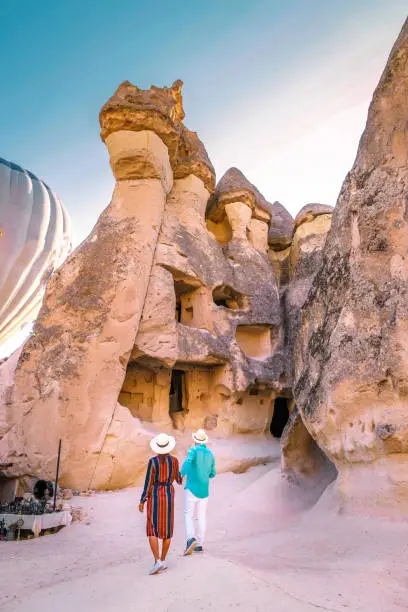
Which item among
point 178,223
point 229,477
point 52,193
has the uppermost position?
point 52,193

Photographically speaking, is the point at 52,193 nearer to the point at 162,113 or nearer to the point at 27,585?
the point at 162,113

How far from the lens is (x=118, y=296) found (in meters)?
7.84

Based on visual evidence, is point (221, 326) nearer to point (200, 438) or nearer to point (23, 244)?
point (200, 438)

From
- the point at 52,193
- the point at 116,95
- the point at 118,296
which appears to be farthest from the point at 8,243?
the point at 118,296

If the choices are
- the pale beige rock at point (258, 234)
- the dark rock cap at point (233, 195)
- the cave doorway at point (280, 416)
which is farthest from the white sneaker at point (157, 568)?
the dark rock cap at point (233, 195)

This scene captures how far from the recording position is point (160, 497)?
2.99m

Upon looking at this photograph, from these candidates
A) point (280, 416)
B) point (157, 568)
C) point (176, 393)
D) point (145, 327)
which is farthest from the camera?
point (280, 416)

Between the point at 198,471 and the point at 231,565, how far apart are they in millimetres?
912

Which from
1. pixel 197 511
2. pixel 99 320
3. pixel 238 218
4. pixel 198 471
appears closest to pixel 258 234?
pixel 238 218

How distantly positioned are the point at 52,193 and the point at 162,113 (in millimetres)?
8035

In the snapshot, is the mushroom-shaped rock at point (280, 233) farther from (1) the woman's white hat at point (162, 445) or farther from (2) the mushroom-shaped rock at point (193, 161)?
(1) the woman's white hat at point (162, 445)

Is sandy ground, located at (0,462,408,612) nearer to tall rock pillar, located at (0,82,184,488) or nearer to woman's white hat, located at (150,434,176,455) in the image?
woman's white hat, located at (150,434,176,455)

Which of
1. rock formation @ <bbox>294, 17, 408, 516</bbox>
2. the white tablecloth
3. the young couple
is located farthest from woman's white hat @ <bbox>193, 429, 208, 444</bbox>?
the white tablecloth

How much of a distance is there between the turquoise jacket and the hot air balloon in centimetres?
1166
